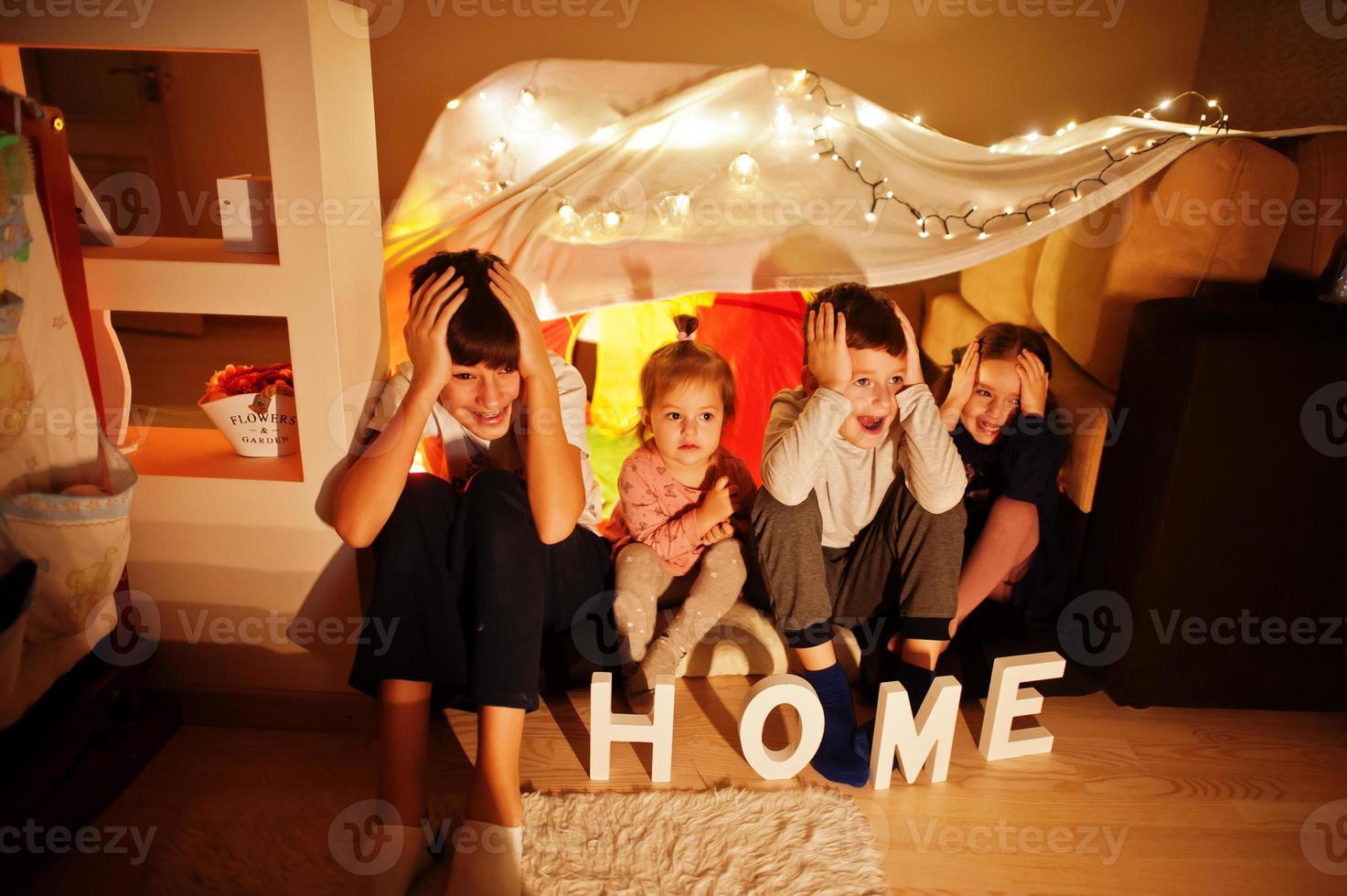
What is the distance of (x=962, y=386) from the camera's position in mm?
1652

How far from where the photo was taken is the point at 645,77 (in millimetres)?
1951

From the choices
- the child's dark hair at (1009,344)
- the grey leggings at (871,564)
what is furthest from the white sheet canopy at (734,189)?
the grey leggings at (871,564)

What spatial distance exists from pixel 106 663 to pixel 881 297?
1.35 meters

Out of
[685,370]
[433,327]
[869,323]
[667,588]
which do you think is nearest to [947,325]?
[869,323]

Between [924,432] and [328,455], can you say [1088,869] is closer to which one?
[924,432]

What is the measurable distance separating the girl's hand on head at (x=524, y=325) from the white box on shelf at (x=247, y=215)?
0.35 metres

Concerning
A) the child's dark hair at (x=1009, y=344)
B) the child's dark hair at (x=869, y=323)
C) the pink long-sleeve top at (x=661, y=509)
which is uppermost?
the child's dark hair at (x=869, y=323)

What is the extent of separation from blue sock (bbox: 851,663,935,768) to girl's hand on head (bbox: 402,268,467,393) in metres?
0.86

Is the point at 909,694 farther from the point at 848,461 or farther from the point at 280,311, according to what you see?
the point at 280,311

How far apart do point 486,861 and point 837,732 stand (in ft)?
1.91

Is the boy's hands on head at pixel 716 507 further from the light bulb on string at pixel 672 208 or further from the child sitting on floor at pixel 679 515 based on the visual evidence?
the light bulb on string at pixel 672 208

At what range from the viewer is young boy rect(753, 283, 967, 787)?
1.44 m

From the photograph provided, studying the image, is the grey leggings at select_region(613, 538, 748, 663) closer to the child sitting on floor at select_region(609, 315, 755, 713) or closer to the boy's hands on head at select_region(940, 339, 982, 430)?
the child sitting on floor at select_region(609, 315, 755, 713)

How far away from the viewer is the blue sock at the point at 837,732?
1.40m
